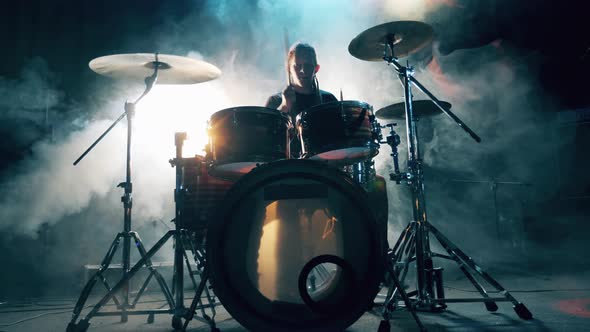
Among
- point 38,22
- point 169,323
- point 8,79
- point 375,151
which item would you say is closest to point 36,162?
point 8,79

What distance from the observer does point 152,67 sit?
10.7ft

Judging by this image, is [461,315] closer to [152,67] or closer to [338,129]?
[338,129]

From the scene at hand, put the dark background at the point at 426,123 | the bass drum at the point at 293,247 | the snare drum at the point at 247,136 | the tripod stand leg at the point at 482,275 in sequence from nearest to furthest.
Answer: the bass drum at the point at 293,247 < the snare drum at the point at 247,136 < the tripod stand leg at the point at 482,275 < the dark background at the point at 426,123

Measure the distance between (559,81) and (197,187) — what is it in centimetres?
771

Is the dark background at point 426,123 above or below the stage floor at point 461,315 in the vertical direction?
above

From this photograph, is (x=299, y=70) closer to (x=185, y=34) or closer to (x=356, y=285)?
(x=356, y=285)

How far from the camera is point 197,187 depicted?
10.8ft

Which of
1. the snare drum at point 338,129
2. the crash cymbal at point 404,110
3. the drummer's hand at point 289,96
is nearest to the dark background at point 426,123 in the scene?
the crash cymbal at point 404,110

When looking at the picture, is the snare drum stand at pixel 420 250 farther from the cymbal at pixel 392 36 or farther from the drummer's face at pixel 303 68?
the drummer's face at pixel 303 68

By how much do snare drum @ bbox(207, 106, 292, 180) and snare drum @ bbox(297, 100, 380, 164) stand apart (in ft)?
0.62

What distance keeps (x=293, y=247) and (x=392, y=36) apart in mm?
1915

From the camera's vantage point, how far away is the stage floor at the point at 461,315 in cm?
235

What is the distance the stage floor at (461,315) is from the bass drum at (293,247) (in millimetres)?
640

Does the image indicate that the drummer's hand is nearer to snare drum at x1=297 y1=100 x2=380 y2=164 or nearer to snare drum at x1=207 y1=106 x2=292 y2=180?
snare drum at x1=297 y1=100 x2=380 y2=164
